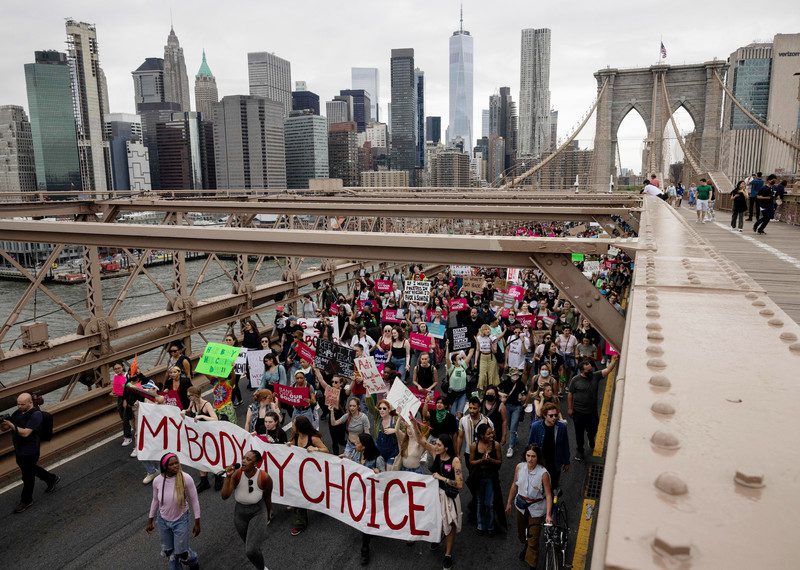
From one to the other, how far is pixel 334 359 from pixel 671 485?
8.93 meters

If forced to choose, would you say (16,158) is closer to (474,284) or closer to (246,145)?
(246,145)

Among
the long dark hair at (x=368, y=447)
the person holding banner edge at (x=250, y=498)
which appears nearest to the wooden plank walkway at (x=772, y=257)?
the long dark hair at (x=368, y=447)

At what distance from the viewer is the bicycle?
6.05 metres

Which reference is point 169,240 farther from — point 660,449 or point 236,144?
point 236,144

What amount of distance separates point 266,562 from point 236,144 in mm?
204438

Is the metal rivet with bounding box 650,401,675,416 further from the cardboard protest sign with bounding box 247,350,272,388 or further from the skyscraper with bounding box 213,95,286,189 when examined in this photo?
the skyscraper with bounding box 213,95,286,189

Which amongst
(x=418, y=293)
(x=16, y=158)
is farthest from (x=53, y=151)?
(x=418, y=293)

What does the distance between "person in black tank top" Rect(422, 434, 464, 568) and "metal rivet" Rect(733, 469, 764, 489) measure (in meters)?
5.41

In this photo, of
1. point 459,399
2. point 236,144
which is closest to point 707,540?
point 459,399

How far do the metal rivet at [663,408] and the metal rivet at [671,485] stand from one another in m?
0.34

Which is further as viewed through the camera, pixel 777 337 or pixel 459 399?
pixel 459 399

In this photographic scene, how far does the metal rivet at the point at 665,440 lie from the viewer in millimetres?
1290

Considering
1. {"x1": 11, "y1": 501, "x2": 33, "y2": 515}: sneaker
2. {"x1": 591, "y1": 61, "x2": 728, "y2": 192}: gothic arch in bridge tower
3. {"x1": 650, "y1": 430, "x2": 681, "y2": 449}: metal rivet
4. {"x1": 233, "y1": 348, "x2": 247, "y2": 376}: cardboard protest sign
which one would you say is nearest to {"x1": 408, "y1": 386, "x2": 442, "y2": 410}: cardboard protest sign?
{"x1": 233, "y1": 348, "x2": 247, "y2": 376}: cardboard protest sign

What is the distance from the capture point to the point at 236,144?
19662cm
